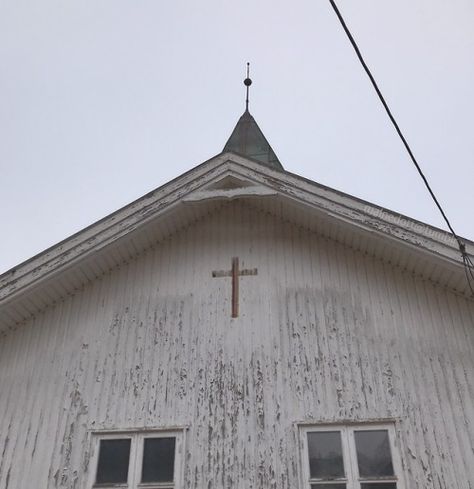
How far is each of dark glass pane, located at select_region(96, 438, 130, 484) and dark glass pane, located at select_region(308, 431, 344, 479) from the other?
6.11 feet

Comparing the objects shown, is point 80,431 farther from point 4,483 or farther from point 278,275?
point 278,275

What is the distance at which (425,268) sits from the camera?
7160 millimetres

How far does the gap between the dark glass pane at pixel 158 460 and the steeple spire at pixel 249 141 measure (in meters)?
6.44

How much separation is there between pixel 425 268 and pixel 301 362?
1.84 meters

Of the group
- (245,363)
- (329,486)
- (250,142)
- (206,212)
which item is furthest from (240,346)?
(250,142)

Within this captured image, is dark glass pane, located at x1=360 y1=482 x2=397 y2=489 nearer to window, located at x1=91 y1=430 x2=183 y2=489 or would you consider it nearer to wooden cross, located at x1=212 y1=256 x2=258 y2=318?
window, located at x1=91 y1=430 x2=183 y2=489

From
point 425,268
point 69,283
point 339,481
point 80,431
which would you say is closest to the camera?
point 339,481

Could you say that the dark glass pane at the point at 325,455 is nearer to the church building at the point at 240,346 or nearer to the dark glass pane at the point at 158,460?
the church building at the point at 240,346

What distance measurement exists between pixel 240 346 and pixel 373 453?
1.80 m

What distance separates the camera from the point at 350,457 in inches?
237

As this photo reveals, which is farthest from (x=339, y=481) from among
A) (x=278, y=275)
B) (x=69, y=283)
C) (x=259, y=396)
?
(x=69, y=283)

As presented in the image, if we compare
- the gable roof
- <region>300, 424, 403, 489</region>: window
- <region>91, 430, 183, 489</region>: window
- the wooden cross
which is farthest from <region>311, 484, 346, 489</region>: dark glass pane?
the gable roof

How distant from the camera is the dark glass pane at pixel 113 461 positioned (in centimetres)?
621

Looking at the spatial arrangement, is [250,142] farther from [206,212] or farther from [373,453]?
[373,453]
